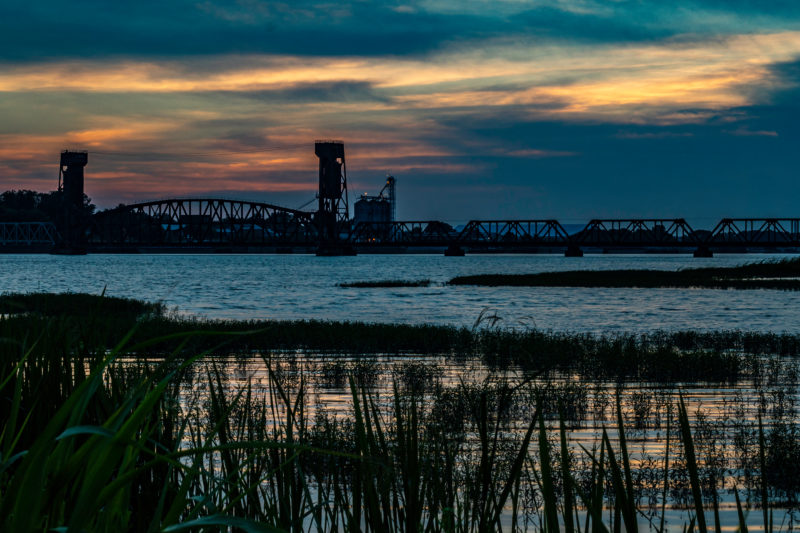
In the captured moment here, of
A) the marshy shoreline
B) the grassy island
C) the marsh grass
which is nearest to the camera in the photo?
the marshy shoreline

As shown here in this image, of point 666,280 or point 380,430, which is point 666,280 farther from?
point 380,430

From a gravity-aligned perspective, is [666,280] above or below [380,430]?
below

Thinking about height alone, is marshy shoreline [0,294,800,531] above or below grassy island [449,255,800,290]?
above

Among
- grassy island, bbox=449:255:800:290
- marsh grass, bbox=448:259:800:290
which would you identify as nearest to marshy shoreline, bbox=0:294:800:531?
grassy island, bbox=449:255:800:290

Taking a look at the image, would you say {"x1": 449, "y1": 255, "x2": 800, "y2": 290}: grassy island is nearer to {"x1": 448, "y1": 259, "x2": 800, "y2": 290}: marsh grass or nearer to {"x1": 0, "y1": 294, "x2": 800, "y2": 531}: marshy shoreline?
{"x1": 448, "y1": 259, "x2": 800, "y2": 290}: marsh grass

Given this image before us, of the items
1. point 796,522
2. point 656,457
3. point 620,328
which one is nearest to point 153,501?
point 796,522

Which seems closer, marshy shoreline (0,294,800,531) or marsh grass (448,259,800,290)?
marshy shoreline (0,294,800,531)

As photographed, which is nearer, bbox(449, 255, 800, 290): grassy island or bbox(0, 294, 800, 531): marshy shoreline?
bbox(0, 294, 800, 531): marshy shoreline

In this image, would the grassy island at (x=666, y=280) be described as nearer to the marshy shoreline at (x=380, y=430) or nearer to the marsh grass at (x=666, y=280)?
the marsh grass at (x=666, y=280)

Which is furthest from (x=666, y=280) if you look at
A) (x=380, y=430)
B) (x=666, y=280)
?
(x=380, y=430)

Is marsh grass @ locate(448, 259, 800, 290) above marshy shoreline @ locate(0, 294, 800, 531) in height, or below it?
below

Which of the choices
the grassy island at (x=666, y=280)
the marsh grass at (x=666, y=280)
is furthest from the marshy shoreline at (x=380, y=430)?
the marsh grass at (x=666, y=280)

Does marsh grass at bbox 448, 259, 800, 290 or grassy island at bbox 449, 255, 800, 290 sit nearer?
grassy island at bbox 449, 255, 800, 290

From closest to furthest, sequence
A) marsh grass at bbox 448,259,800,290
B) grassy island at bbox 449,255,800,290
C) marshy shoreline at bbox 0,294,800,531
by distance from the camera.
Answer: marshy shoreline at bbox 0,294,800,531 → grassy island at bbox 449,255,800,290 → marsh grass at bbox 448,259,800,290
